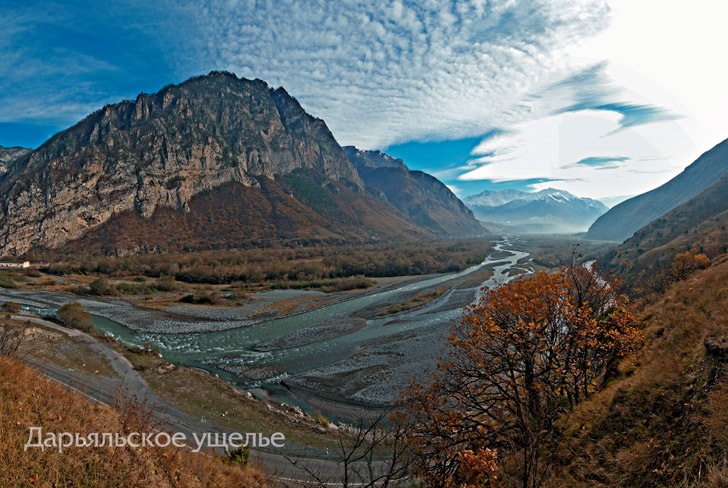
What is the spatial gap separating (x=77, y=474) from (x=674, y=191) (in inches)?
9568

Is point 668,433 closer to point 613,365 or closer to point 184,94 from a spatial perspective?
point 613,365

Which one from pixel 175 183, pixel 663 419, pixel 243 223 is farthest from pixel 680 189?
pixel 175 183

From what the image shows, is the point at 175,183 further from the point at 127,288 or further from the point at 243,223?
the point at 127,288

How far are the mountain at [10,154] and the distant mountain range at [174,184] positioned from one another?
1.61m

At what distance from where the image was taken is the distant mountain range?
97438mm

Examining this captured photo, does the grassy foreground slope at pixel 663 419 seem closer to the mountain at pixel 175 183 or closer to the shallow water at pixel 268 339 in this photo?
the shallow water at pixel 268 339

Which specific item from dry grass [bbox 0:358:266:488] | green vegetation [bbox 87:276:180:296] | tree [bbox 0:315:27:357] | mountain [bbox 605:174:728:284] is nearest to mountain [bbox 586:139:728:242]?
mountain [bbox 605:174:728:284]

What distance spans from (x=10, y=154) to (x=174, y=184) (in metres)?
129

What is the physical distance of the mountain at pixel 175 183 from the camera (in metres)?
97.9

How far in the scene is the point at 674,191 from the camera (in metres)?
170

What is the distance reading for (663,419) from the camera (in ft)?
21.8

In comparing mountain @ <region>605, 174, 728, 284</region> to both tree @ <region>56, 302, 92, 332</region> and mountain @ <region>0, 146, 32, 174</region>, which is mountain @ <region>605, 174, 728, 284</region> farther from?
mountain @ <region>0, 146, 32, 174</region>

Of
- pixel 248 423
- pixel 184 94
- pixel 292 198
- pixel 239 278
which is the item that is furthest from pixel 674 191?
pixel 184 94

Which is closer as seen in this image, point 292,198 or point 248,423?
point 248,423
